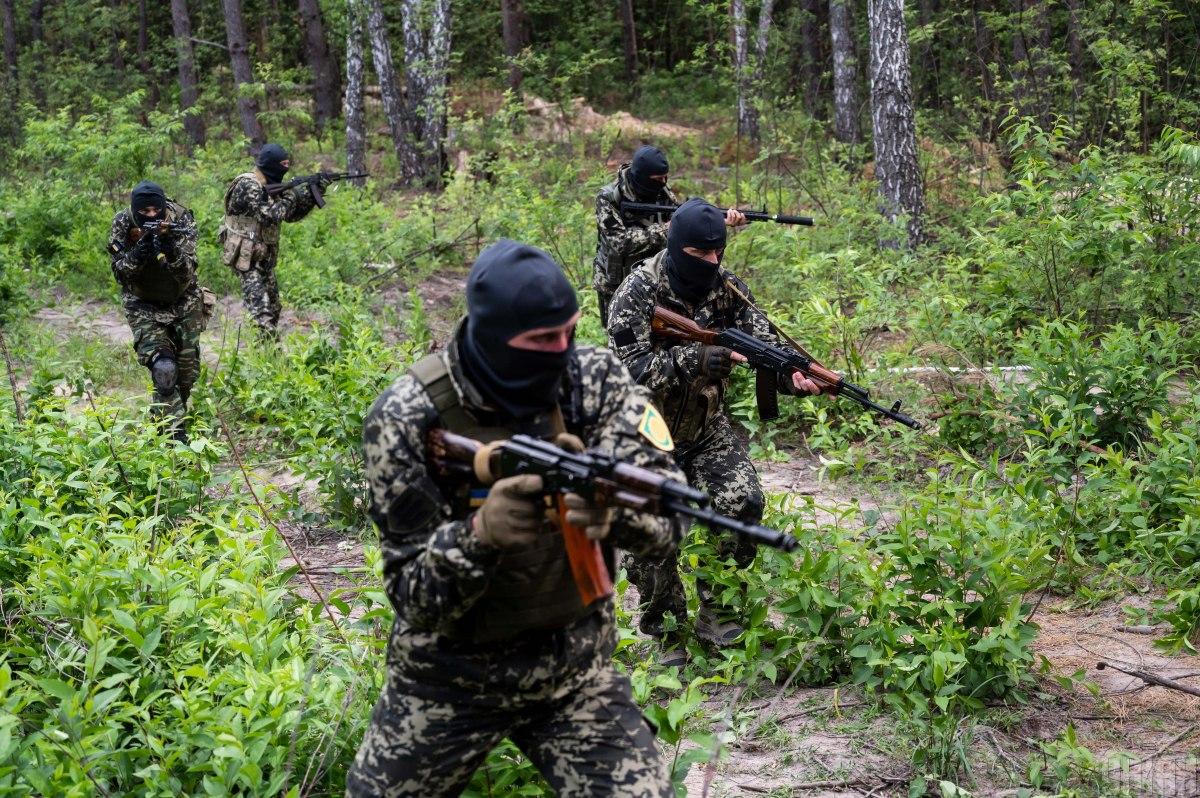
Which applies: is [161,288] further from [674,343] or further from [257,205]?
[674,343]

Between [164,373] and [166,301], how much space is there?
569 millimetres

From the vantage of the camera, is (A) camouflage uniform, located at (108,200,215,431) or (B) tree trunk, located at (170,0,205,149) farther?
(B) tree trunk, located at (170,0,205,149)

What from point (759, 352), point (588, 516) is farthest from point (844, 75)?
point (588, 516)

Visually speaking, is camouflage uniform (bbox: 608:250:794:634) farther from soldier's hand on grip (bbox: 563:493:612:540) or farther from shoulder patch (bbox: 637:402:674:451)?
soldier's hand on grip (bbox: 563:493:612:540)

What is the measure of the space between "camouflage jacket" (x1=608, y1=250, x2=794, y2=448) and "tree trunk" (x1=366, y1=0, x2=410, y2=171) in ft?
46.6

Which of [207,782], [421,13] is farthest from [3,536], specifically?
[421,13]

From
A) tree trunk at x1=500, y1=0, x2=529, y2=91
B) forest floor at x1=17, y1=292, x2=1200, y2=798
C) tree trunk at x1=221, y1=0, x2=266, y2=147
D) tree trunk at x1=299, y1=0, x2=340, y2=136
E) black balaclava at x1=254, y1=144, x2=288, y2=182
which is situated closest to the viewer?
forest floor at x1=17, y1=292, x2=1200, y2=798

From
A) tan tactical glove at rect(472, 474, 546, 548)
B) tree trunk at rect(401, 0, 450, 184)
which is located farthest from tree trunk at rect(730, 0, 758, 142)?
tan tactical glove at rect(472, 474, 546, 548)

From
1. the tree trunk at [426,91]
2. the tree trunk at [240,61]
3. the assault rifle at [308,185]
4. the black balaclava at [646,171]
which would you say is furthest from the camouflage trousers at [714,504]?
the tree trunk at [240,61]

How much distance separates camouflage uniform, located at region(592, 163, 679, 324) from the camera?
790 centimetres

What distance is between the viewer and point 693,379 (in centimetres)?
495

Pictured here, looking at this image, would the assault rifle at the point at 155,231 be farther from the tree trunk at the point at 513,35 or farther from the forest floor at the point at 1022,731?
the tree trunk at the point at 513,35

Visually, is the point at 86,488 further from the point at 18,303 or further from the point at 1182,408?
the point at 18,303

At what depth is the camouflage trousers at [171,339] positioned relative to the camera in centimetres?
814
